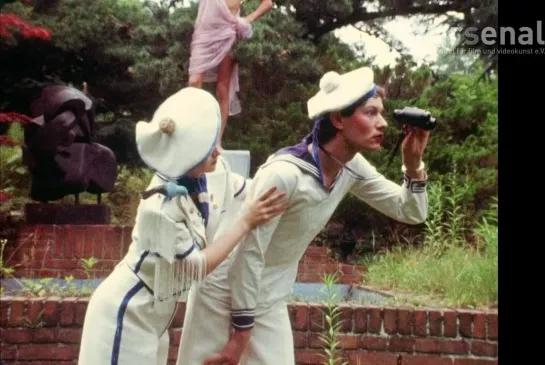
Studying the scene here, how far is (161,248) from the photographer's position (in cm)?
183

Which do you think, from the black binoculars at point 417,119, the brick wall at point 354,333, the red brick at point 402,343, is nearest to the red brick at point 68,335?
the brick wall at point 354,333

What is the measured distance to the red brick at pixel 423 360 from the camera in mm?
3209

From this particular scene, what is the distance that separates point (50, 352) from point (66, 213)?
1495 mm

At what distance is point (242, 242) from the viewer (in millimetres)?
1979

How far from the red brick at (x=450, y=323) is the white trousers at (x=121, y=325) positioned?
1.54 metres

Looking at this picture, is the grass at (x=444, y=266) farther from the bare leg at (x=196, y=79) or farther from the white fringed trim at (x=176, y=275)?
the white fringed trim at (x=176, y=275)

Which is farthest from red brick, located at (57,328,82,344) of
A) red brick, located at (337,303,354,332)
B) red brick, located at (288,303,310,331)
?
red brick, located at (337,303,354,332)

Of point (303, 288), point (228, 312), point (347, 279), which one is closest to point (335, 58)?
point (347, 279)

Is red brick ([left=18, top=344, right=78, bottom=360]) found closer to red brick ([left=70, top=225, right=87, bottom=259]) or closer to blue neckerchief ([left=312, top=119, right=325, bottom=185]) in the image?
red brick ([left=70, top=225, right=87, bottom=259])

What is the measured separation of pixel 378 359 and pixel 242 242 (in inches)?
53.8

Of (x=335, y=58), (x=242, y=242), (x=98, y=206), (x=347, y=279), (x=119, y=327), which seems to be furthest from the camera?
(x=335, y=58)

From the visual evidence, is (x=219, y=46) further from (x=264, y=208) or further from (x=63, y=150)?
(x=264, y=208)

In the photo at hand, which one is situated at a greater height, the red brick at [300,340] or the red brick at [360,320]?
the red brick at [360,320]

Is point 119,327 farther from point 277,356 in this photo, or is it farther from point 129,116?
point 129,116
